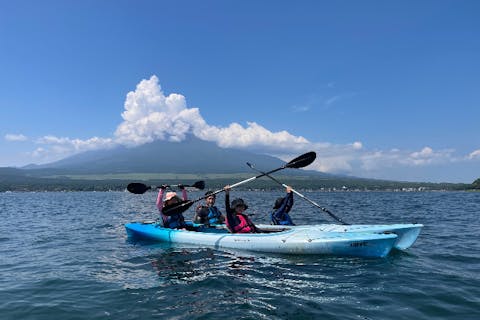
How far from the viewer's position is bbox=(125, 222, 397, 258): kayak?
1175 centimetres

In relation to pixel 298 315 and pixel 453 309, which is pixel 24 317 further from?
pixel 453 309

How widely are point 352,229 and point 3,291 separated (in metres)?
10.9

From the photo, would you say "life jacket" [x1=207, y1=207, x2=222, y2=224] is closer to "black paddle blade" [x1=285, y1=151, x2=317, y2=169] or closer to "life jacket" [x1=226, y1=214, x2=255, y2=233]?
"life jacket" [x1=226, y1=214, x2=255, y2=233]

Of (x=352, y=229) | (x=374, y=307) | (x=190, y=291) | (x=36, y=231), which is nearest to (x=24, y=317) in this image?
(x=190, y=291)

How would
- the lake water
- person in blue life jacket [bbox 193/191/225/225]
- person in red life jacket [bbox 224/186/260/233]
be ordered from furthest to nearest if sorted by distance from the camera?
person in blue life jacket [bbox 193/191/225/225] < person in red life jacket [bbox 224/186/260/233] < the lake water

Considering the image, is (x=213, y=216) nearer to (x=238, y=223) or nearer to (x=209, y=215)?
(x=209, y=215)

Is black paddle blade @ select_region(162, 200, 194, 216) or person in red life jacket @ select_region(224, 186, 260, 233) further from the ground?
black paddle blade @ select_region(162, 200, 194, 216)

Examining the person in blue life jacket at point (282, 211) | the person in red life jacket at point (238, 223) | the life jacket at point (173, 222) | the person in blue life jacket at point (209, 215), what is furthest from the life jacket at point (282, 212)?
the life jacket at point (173, 222)

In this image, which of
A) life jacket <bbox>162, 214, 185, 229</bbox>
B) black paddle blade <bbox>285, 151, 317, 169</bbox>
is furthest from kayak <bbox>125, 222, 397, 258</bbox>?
black paddle blade <bbox>285, 151, 317, 169</bbox>

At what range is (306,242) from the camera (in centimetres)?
1236

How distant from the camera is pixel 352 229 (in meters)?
13.4

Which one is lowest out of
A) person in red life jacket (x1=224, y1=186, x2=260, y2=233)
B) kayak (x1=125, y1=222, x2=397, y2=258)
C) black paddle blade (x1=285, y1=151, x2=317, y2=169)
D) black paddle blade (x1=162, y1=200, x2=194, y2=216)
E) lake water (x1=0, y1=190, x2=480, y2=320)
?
lake water (x1=0, y1=190, x2=480, y2=320)

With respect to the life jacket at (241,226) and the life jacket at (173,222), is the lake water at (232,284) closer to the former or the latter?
the life jacket at (241,226)

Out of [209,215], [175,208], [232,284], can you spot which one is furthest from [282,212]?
[232,284]
